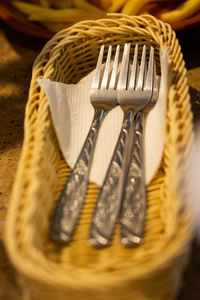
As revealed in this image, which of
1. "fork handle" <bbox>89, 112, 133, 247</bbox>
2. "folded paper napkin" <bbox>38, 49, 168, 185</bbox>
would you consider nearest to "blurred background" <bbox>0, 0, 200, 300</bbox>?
"folded paper napkin" <bbox>38, 49, 168, 185</bbox>

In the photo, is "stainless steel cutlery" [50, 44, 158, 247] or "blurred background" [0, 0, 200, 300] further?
"blurred background" [0, 0, 200, 300]

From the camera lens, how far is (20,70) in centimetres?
113

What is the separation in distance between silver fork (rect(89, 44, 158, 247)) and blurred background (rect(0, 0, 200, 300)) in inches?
6.9

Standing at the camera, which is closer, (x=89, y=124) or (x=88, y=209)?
(x=88, y=209)

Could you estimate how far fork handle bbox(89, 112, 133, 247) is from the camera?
2.13ft

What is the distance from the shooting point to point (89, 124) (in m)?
0.85

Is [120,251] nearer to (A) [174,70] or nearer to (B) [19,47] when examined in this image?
(A) [174,70]

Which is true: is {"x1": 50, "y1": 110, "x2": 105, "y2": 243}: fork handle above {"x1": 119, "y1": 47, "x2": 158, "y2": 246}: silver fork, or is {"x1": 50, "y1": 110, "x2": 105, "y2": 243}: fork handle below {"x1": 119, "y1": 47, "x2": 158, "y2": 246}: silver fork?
below

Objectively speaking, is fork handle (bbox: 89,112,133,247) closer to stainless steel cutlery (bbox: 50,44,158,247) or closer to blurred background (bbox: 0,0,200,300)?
stainless steel cutlery (bbox: 50,44,158,247)

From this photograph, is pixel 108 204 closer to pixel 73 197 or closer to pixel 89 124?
pixel 73 197

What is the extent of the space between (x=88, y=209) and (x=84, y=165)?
0.09 meters

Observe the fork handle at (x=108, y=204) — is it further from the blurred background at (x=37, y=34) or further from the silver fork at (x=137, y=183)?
the blurred background at (x=37, y=34)

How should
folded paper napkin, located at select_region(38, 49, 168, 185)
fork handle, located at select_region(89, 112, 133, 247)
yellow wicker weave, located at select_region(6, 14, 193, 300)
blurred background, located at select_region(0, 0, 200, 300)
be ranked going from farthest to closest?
1. blurred background, located at select_region(0, 0, 200, 300)
2. folded paper napkin, located at select_region(38, 49, 168, 185)
3. fork handle, located at select_region(89, 112, 133, 247)
4. yellow wicker weave, located at select_region(6, 14, 193, 300)

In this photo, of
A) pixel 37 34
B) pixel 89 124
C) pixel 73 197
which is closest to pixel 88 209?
pixel 73 197
